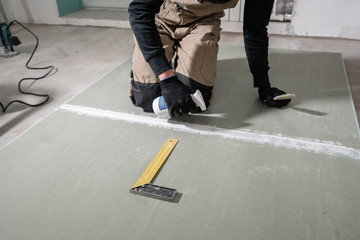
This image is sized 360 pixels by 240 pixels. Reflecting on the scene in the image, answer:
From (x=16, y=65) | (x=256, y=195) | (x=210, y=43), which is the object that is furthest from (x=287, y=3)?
(x=16, y=65)

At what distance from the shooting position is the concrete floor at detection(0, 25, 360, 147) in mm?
1837

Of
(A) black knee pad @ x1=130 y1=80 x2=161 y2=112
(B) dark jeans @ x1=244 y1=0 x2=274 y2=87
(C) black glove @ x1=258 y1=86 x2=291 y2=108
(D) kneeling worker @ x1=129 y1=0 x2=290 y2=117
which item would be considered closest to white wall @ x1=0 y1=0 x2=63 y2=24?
(D) kneeling worker @ x1=129 y1=0 x2=290 y2=117

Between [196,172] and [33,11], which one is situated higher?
[33,11]

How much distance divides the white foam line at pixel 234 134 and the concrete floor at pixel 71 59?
0.36m

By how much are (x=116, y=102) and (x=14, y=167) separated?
27.8 inches

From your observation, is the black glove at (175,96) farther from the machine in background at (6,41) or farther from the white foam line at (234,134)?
the machine in background at (6,41)

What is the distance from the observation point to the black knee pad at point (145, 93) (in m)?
1.61

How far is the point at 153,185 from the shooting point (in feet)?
3.75

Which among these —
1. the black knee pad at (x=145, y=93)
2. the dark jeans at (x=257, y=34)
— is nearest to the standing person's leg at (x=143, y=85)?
the black knee pad at (x=145, y=93)

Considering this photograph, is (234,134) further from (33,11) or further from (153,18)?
(33,11)

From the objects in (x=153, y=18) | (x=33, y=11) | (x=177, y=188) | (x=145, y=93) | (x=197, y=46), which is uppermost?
(x=153, y=18)

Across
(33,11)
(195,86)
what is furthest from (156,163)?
(33,11)

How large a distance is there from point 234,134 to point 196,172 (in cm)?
34

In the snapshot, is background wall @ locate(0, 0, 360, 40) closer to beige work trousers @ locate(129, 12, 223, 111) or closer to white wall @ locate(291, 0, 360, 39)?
white wall @ locate(291, 0, 360, 39)
